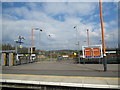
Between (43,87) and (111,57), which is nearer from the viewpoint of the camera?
(43,87)

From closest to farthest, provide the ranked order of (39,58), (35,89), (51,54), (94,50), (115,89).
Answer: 1. (115,89)
2. (35,89)
3. (94,50)
4. (39,58)
5. (51,54)

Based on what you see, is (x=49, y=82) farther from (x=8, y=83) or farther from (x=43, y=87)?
(x=8, y=83)

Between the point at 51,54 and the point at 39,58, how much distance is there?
13.4 ft

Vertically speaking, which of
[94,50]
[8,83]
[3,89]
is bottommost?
[3,89]

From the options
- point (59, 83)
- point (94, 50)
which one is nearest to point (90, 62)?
point (94, 50)

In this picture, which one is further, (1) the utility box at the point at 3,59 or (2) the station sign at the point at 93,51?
(1) the utility box at the point at 3,59

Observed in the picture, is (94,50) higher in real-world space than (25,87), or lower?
higher

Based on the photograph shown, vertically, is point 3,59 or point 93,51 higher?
point 93,51

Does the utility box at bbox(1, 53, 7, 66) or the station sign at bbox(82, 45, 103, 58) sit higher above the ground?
the station sign at bbox(82, 45, 103, 58)

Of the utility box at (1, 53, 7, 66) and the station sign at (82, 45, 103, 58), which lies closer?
the station sign at (82, 45, 103, 58)

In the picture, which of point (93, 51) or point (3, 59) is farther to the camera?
point (3, 59)

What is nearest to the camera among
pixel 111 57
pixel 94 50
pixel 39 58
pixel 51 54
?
pixel 94 50

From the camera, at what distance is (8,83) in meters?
7.29

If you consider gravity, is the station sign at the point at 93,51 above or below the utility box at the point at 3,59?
above
